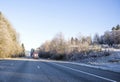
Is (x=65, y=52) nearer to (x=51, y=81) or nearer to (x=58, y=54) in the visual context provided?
(x=58, y=54)

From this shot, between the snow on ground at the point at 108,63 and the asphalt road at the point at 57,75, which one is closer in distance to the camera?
the asphalt road at the point at 57,75

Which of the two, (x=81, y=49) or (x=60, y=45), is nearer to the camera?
(x=81, y=49)

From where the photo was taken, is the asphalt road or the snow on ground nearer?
the asphalt road

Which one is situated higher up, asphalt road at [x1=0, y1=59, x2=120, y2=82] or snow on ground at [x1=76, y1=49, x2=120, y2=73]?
asphalt road at [x1=0, y1=59, x2=120, y2=82]

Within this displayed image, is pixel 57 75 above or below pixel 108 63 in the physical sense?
above

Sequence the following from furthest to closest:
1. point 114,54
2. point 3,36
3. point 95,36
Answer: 1. point 95,36
2. point 3,36
3. point 114,54

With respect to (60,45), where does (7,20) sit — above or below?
above

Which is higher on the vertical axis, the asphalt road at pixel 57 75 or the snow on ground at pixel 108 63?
the asphalt road at pixel 57 75

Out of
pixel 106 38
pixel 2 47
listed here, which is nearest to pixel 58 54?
pixel 2 47

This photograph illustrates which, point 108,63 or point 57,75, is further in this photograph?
point 108,63

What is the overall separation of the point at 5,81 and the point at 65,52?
74609mm

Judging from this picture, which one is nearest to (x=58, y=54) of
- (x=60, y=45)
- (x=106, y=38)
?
(x=60, y=45)

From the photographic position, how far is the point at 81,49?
77.9m

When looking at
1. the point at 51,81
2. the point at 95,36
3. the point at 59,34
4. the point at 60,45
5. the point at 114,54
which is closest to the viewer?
the point at 51,81
